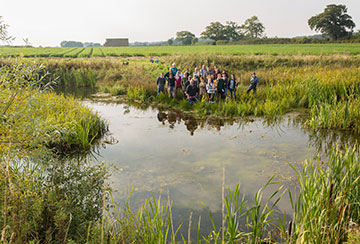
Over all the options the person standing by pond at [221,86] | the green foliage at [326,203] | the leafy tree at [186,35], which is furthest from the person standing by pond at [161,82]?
the leafy tree at [186,35]

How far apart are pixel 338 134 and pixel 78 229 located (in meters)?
8.88

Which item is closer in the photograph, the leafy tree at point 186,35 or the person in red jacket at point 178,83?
the person in red jacket at point 178,83

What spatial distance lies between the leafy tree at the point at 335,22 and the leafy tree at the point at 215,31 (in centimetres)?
3736

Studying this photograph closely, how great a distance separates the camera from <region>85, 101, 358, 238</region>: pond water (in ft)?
19.5

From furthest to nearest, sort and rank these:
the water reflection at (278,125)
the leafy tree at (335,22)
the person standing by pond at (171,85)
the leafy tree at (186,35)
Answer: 1. the leafy tree at (186,35)
2. the leafy tree at (335,22)
3. the person standing by pond at (171,85)
4. the water reflection at (278,125)

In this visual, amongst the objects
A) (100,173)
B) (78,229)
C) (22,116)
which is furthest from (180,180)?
(22,116)

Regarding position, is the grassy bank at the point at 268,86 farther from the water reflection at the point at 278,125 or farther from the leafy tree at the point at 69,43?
the leafy tree at the point at 69,43

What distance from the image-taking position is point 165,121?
1230 cm

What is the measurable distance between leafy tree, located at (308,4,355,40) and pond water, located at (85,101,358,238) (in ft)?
227

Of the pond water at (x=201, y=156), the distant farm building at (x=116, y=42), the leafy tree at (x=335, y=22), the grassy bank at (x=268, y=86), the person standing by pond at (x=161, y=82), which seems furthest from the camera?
the distant farm building at (x=116, y=42)

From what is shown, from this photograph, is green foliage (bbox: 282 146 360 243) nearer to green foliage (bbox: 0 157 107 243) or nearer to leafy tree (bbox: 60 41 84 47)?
green foliage (bbox: 0 157 107 243)

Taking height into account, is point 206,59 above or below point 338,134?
above

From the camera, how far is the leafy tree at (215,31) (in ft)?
333

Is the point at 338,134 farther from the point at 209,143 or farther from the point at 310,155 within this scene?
the point at 209,143
